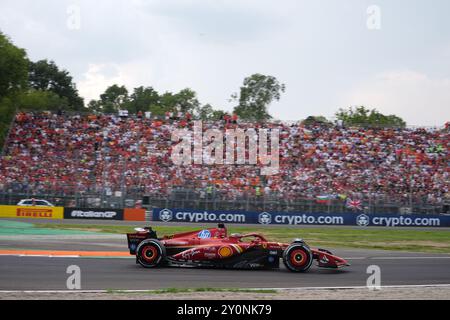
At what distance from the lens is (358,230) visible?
2869 cm

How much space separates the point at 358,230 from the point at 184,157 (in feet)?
32.1

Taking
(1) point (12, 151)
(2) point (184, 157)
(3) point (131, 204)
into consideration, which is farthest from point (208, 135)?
(1) point (12, 151)

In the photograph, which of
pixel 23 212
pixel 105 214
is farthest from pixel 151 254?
pixel 23 212

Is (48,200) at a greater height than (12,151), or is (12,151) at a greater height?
(12,151)

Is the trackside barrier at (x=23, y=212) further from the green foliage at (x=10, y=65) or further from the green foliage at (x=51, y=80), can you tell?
the green foliage at (x=51, y=80)

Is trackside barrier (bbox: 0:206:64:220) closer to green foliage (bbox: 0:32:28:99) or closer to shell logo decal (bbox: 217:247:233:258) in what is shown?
shell logo decal (bbox: 217:247:233:258)

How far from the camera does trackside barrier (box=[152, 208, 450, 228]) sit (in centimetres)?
2997

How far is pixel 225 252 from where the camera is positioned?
43.5 feet

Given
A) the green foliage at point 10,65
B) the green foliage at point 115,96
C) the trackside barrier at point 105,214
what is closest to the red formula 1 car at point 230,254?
the trackside barrier at point 105,214

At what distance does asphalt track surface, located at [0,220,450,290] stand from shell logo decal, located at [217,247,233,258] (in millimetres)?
353

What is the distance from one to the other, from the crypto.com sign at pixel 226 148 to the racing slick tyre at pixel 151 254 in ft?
58.6

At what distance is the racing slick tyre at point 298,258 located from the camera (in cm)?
1303

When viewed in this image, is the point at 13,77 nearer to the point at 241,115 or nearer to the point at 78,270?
the point at 241,115
